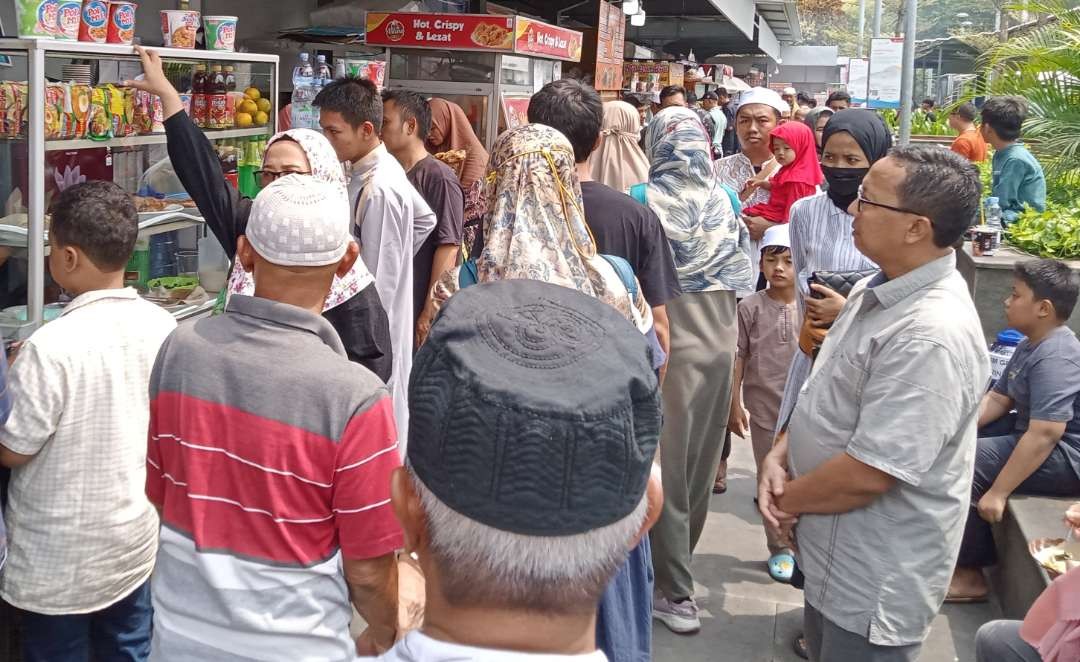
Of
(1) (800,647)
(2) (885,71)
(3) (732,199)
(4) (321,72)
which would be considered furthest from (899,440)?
(2) (885,71)

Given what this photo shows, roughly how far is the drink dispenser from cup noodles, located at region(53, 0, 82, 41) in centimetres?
127

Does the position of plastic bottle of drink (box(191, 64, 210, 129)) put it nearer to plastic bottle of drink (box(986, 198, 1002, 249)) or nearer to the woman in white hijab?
the woman in white hijab

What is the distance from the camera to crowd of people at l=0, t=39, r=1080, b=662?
1.17m

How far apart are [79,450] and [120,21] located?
1.89 meters

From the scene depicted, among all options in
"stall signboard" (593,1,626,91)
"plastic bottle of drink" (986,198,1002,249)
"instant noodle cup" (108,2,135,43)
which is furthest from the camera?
"stall signboard" (593,1,626,91)

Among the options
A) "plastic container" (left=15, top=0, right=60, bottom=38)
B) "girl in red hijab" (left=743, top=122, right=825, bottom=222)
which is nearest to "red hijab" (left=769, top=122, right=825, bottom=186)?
"girl in red hijab" (left=743, top=122, right=825, bottom=222)

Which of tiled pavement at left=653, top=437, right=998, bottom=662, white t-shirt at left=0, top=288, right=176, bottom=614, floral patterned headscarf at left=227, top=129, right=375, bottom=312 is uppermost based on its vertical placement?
floral patterned headscarf at left=227, top=129, right=375, bottom=312

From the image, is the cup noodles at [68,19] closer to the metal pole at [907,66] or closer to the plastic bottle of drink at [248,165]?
the plastic bottle of drink at [248,165]

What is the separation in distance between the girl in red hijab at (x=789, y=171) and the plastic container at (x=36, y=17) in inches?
146

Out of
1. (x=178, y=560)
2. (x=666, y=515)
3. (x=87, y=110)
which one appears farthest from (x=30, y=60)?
(x=666, y=515)

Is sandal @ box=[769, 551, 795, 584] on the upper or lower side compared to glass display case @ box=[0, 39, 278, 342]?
lower

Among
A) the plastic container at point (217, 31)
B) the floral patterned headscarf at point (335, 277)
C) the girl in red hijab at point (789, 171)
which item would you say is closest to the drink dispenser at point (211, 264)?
the plastic container at point (217, 31)

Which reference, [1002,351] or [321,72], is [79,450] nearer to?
[321,72]

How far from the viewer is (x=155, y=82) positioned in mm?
3736
